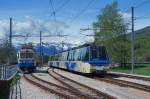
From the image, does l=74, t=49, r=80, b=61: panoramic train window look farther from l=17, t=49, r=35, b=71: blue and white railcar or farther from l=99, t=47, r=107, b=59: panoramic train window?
l=17, t=49, r=35, b=71: blue and white railcar

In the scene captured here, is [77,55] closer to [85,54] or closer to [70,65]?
[85,54]

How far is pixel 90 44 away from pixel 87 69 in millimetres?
2257

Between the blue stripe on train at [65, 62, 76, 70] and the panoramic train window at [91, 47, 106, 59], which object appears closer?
the panoramic train window at [91, 47, 106, 59]

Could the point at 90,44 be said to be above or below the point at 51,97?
above

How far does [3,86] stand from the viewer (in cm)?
1764

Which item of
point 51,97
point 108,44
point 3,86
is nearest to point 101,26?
point 108,44

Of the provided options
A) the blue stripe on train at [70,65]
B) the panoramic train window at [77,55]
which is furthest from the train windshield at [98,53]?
the blue stripe on train at [70,65]

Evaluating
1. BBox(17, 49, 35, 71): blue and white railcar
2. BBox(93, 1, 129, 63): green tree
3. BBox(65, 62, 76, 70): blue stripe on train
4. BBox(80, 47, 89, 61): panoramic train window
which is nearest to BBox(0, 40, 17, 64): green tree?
BBox(93, 1, 129, 63): green tree

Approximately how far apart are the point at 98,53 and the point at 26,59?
52.4 feet

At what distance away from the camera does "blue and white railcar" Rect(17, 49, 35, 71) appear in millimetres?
57094

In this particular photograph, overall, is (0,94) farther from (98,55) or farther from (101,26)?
(101,26)

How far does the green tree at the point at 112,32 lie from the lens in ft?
231

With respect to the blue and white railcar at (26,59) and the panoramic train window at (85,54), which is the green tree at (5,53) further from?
the panoramic train window at (85,54)

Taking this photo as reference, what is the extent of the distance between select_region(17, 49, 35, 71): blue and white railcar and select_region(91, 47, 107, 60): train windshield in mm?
15587
